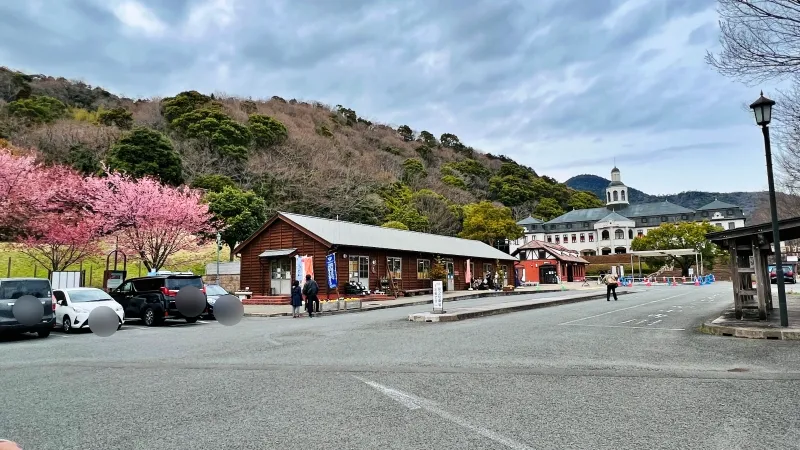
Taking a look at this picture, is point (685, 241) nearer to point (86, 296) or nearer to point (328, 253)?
point (328, 253)

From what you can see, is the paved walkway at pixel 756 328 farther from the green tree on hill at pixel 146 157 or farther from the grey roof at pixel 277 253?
the green tree on hill at pixel 146 157

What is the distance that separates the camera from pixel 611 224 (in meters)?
99.1

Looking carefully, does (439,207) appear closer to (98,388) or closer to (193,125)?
(193,125)

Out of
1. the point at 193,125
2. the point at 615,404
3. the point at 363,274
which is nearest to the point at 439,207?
the point at 193,125

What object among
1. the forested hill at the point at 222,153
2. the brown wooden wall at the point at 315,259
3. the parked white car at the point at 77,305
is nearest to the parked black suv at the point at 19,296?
the parked white car at the point at 77,305

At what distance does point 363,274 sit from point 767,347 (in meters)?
23.4

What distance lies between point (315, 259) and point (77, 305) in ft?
48.0

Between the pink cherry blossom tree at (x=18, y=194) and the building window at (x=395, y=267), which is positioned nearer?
the pink cherry blossom tree at (x=18, y=194)

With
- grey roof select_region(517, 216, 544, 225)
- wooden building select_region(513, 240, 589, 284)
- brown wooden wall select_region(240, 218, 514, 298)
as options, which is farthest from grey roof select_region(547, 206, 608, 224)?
brown wooden wall select_region(240, 218, 514, 298)

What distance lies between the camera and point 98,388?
23.6 feet

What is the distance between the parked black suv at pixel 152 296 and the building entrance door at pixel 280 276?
12627 millimetres

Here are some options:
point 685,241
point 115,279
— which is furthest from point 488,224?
point 115,279

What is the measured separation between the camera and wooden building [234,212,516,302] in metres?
29.7

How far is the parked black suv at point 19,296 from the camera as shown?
13289 millimetres
